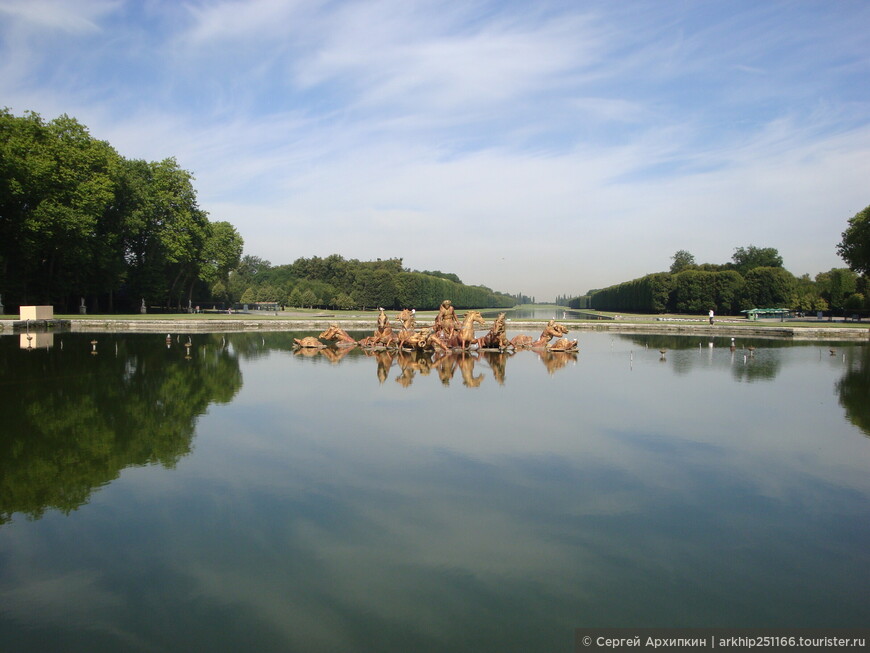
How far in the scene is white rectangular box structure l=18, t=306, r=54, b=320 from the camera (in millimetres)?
31828

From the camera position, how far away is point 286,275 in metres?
98.1

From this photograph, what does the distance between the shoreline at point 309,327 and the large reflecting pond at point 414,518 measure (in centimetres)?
2355

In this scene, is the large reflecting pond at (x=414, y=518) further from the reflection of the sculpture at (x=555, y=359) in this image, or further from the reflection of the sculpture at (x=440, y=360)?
the reflection of the sculpture at (x=555, y=359)

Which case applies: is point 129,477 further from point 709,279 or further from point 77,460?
point 709,279

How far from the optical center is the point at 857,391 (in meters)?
14.5

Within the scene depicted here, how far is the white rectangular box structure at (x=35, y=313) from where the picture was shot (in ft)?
104

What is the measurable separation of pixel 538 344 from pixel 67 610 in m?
23.7

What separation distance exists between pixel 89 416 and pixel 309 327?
29311 mm

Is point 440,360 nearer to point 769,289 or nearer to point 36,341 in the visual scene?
point 36,341

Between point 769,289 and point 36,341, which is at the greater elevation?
point 769,289

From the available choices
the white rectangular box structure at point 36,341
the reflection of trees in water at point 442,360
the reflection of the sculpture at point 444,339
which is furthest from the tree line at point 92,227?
the reflection of trees in water at point 442,360

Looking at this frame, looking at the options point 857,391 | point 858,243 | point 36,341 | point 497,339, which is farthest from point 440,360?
point 858,243

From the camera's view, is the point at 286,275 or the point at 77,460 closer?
the point at 77,460

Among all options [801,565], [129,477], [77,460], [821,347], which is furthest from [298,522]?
[821,347]
